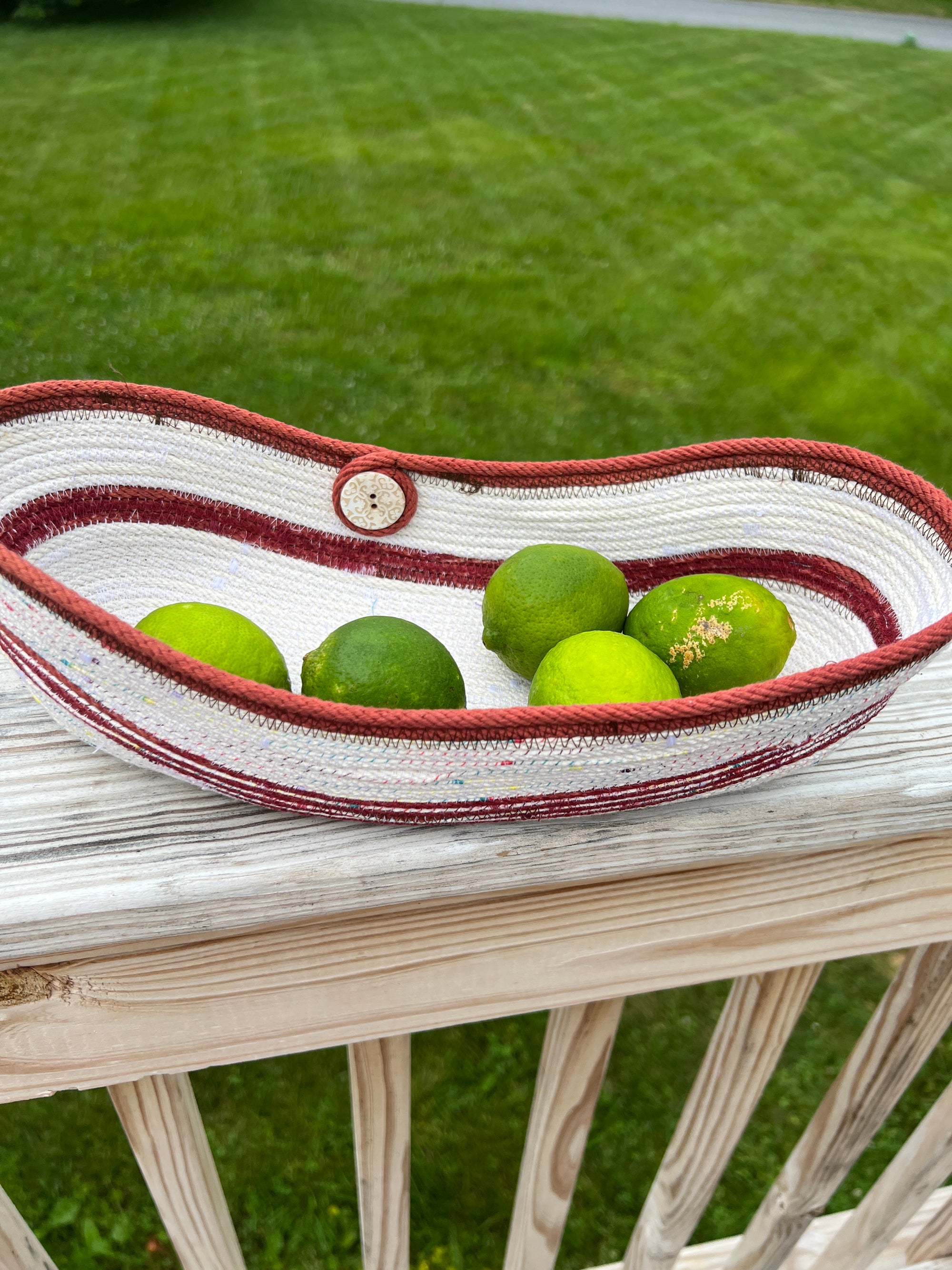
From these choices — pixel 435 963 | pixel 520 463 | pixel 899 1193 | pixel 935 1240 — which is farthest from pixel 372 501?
pixel 935 1240

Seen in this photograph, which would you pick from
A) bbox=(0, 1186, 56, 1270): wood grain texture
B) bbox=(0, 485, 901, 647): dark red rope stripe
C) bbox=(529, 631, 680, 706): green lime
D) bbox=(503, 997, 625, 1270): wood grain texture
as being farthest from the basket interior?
bbox=(0, 1186, 56, 1270): wood grain texture

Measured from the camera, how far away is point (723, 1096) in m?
0.88

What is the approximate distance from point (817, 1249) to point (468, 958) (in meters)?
1.09

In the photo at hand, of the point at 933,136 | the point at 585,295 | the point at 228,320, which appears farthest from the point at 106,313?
the point at 933,136

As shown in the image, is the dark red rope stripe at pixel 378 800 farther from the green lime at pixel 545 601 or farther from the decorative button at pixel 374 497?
the decorative button at pixel 374 497

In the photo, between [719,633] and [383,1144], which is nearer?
[719,633]

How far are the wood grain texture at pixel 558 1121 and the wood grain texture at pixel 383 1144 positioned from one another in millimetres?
120

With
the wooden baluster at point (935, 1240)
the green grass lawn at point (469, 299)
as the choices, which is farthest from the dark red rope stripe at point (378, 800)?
the green grass lawn at point (469, 299)

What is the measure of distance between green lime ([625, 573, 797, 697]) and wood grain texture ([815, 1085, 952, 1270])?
53 centimetres

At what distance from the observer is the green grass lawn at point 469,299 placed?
1.62 meters

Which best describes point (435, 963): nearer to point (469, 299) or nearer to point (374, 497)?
point (374, 497)

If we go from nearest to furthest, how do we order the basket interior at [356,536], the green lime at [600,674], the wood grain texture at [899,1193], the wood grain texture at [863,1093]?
1. the green lime at [600,674]
2. the basket interior at [356,536]
3. the wood grain texture at [863,1093]
4. the wood grain texture at [899,1193]

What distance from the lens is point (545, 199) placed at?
5.13 metres

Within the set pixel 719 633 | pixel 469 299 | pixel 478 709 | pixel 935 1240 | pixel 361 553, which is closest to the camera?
pixel 478 709
